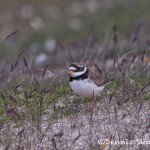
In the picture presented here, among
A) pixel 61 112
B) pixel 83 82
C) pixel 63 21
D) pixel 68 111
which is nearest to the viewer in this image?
pixel 61 112

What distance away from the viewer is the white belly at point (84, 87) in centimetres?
887

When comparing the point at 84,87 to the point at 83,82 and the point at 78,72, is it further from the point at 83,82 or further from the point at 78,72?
the point at 78,72

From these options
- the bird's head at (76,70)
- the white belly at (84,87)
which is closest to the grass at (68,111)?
the white belly at (84,87)

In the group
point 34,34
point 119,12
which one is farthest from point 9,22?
point 119,12

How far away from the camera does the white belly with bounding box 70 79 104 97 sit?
349 inches

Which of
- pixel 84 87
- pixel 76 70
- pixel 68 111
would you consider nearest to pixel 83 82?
pixel 84 87

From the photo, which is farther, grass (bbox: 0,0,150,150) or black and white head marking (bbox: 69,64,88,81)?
black and white head marking (bbox: 69,64,88,81)

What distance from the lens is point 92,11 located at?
25.3m

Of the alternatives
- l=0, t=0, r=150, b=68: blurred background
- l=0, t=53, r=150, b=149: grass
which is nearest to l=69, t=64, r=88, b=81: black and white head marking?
l=0, t=53, r=150, b=149: grass

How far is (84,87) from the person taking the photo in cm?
889

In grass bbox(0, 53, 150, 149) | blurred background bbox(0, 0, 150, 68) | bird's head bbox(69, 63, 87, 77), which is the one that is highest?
blurred background bbox(0, 0, 150, 68)

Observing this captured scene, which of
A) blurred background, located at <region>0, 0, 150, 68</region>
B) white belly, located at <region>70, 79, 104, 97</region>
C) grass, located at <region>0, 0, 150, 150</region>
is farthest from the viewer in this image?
A: blurred background, located at <region>0, 0, 150, 68</region>

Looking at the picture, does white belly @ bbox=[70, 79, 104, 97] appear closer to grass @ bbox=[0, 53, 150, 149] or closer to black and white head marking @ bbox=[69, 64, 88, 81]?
black and white head marking @ bbox=[69, 64, 88, 81]

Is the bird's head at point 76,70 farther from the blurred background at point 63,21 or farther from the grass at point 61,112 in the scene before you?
the blurred background at point 63,21
